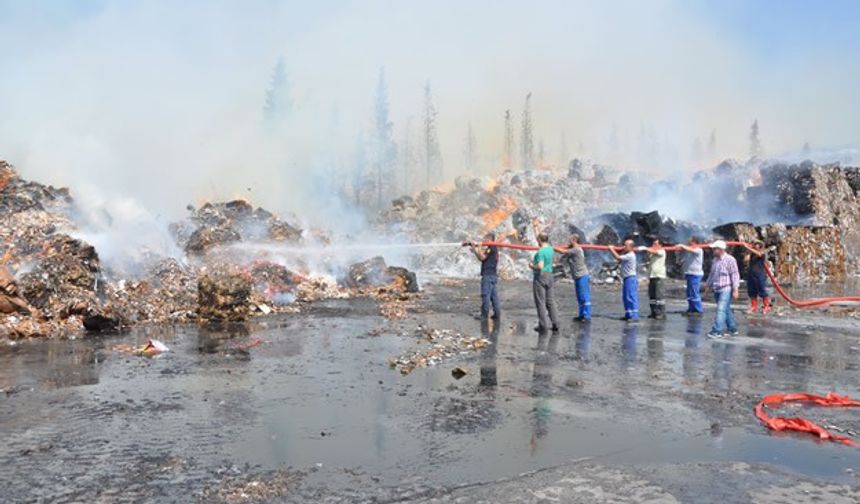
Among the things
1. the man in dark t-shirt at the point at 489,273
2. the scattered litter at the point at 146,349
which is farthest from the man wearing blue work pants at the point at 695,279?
the scattered litter at the point at 146,349

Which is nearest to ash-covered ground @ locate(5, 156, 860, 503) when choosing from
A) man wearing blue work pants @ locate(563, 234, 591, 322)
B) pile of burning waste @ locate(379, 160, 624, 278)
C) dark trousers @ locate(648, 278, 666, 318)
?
dark trousers @ locate(648, 278, 666, 318)

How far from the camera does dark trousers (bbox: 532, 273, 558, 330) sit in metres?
12.2

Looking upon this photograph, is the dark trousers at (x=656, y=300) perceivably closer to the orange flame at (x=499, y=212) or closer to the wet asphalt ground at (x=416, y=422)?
the wet asphalt ground at (x=416, y=422)

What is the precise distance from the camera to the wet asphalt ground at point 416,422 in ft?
15.7

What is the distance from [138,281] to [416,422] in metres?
10.8

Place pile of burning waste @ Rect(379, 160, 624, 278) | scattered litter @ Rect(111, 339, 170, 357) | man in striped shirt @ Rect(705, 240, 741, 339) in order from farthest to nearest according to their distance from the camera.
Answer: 1. pile of burning waste @ Rect(379, 160, 624, 278)
2. man in striped shirt @ Rect(705, 240, 741, 339)
3. scattered litter @ Rect(111, 339, 170, 357)

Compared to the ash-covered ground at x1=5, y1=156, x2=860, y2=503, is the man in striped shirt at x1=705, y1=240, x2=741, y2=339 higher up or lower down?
higher up

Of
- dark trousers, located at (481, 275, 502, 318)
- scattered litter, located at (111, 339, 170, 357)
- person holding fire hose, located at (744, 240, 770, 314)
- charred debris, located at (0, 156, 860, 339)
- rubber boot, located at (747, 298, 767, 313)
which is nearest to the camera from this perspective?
scattered litter, located at (111, 339, 170, 357)

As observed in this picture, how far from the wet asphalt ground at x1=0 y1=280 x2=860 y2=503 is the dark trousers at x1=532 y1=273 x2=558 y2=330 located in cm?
100

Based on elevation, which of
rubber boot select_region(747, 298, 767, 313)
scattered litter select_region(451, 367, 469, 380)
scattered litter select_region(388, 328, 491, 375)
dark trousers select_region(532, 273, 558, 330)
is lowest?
scattered litter select_region(451, 367, 469, 380)

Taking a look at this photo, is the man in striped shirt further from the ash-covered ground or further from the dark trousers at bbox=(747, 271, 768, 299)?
the dark trousers at bbox=(747, 271, 768, 299)

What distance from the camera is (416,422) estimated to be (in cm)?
639

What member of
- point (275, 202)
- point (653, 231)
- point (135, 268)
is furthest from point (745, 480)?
point (275, 202)

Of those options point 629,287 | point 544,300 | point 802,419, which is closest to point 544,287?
point 544,300
